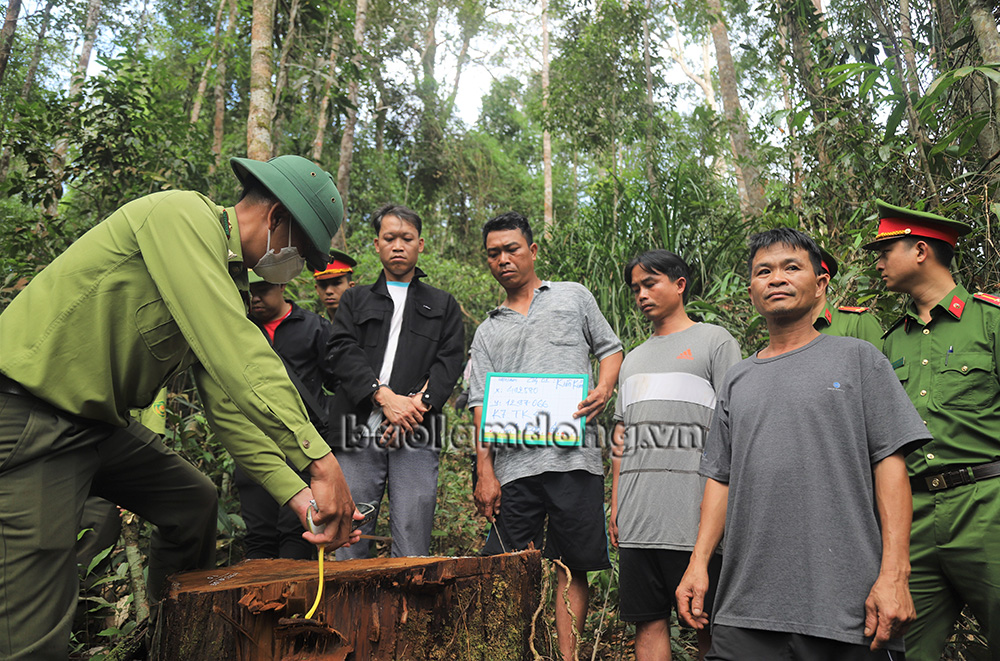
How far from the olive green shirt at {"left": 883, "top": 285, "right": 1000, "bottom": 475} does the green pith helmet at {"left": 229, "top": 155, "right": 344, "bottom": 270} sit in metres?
2.30

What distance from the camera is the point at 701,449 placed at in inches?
114

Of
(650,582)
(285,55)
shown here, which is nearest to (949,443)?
(650,582)

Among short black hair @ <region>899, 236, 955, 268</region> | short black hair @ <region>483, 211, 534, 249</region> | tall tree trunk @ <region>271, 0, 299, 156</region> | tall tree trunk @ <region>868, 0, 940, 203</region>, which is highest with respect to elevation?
tall tree trunk @ <region>271, 0, 299, 156</region>

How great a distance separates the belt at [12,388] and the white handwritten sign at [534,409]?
188 cm

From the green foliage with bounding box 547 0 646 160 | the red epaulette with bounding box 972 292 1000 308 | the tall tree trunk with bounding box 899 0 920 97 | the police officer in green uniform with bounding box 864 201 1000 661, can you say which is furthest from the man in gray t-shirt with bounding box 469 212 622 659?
the green foliage with bounding box 547 0 646 160

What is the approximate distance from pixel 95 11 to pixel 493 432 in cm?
2040

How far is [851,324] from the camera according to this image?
10.0 feet

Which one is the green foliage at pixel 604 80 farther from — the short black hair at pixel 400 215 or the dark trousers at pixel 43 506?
the dark trousers at pixel 43 506

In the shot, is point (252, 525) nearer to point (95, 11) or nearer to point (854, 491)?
point (854, 491)

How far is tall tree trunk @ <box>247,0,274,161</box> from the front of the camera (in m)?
4.86

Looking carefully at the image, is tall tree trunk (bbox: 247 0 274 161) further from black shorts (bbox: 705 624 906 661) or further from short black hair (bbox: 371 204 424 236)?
black shorts (bbox: 705 624 906 661)

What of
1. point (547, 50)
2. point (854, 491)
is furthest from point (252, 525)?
point (547, 50)

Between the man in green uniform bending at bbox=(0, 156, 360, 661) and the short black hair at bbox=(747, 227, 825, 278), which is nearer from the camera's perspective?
the man in green uniform bending at bbox=(0, 156, 360, 661)

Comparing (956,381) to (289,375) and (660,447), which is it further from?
(289,375)
